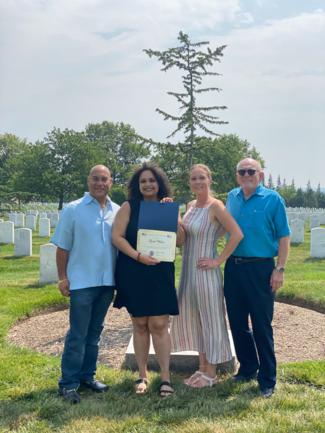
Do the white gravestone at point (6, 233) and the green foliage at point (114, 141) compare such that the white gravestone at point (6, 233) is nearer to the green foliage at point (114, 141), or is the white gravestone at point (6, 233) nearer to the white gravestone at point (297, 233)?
the white gravestone at point (297, 233)

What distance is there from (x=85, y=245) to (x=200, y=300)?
1132mm

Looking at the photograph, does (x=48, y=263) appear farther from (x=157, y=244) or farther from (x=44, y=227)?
(x=44, y=227)

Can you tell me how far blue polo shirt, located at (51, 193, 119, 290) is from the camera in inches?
158

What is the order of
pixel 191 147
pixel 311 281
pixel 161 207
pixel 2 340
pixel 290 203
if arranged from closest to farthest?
pixel 161 207 < pixel 2 340 < pixel 191 147 < pixel 311 281 < pixel 290 203

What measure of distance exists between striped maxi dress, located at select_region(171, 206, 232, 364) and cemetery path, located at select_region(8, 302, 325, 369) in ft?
3.53

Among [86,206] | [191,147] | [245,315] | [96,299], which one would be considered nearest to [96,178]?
[86,206]

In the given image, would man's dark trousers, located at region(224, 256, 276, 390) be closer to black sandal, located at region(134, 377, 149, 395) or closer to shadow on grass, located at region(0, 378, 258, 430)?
shadow on grass, located at region(0, 378, 258, 430)

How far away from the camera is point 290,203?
6291 cm

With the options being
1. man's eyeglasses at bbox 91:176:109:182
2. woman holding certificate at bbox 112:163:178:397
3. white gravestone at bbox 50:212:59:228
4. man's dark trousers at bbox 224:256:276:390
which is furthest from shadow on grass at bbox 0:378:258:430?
white gravestone at bbox 50:212:59:228

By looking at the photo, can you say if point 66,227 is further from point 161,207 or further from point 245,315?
point 245,315

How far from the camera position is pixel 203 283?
4.24 m

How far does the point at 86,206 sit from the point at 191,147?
3883mm

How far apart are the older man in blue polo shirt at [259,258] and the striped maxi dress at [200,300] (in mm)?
180

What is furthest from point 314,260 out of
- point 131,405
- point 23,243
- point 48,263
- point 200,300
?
point 131,405
